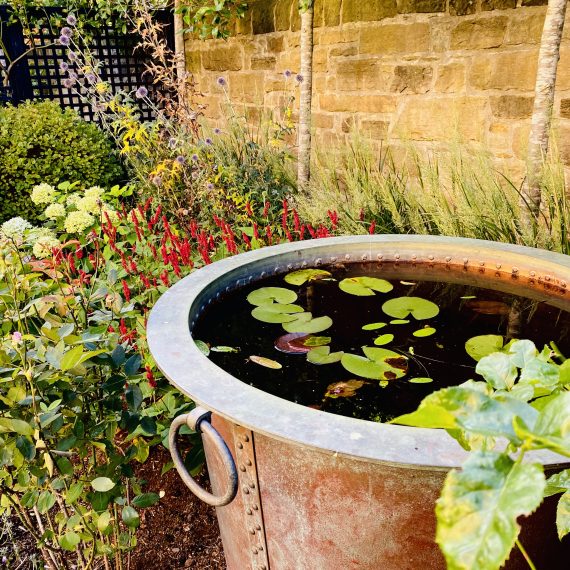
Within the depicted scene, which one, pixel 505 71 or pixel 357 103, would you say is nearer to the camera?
pixel 505 71

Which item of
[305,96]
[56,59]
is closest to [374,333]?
[305,96]

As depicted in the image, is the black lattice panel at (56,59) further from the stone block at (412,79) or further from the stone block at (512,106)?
the stone block at (512,106)

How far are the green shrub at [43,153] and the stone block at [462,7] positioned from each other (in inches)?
120

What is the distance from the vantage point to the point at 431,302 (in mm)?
1664

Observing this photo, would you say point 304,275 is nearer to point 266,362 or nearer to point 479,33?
point 266,362

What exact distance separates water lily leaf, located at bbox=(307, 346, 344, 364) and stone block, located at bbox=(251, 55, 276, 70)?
433cm

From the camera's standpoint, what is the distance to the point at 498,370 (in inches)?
25.2

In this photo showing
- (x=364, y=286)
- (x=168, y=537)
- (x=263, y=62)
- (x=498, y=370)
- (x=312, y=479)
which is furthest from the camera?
(x=263, y=62)

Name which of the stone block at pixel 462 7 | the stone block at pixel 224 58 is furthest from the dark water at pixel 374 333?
the stone block at pixel 224 58

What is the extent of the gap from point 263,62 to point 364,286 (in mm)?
4167

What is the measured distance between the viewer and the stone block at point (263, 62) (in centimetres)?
523

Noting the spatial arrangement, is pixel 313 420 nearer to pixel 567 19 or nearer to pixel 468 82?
pixel 567 19

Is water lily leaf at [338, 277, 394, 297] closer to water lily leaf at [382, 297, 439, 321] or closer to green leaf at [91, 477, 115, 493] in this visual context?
water lily leaf at [382, 297, 439, 321]

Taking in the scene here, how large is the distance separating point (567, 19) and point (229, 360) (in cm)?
261
